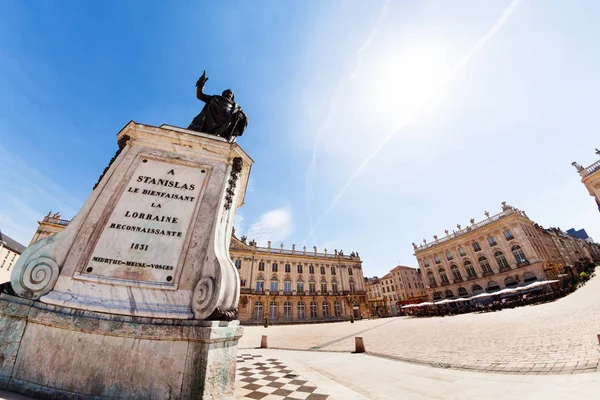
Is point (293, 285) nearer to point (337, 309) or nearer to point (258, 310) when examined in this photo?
point (258, 310)

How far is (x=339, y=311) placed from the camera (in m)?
37.8

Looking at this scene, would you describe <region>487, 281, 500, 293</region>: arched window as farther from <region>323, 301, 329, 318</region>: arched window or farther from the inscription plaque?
the inscription plaque

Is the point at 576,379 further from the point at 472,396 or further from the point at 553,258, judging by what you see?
the point at 553,258

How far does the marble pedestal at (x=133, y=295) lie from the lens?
2.02 meters

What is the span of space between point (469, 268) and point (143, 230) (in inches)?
1704

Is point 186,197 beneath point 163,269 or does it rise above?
above

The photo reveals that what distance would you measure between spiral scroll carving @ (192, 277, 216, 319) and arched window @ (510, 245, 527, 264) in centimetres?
4086

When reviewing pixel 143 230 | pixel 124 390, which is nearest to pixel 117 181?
pixel 143 230

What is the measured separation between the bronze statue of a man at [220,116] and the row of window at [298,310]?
112 ft

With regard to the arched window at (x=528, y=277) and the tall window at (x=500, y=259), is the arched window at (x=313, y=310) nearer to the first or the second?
the tall window at (x=500, y=259)

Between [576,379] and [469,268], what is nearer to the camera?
[576,379]

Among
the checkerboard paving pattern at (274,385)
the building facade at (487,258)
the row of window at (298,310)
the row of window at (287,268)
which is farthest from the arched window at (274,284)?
the checkerboard paving pattern at (274,385)

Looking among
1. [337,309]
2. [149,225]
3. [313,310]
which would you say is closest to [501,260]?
[337,309]

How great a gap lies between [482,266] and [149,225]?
42.9m
